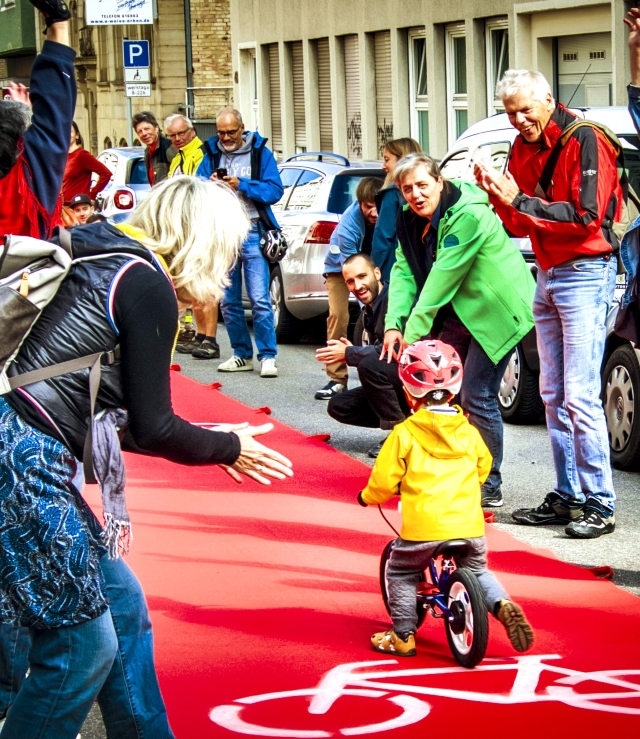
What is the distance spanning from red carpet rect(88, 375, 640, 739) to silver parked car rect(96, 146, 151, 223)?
10964mm

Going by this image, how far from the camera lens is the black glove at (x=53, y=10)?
4.57m

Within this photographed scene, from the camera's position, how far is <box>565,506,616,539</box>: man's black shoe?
22.5 feet

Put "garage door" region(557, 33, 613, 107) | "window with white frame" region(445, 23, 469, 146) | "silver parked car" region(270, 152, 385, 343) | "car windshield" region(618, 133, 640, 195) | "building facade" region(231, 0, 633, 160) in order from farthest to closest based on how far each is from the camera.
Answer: "window with white frame" region(445, 23, 469, 146)
"building facade" region(231, 0, 633, 160)
"garage door" region(557, 33, 613, 107)
"silver parked car" region(270, 152, 385, 343)
"car windshield" region(618, 133, 640, 195)

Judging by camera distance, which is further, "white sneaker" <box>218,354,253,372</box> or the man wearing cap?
"white sneaker" <box>218,354,253,372</box>

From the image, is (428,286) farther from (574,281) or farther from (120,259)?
(120,259)

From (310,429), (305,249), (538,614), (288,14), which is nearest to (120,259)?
(538,614)

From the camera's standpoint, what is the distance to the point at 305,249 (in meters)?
13.2

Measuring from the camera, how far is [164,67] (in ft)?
143

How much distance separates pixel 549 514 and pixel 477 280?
1.20m

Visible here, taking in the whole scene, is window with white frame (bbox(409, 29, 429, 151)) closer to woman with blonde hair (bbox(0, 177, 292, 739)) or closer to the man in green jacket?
the man in green jacket

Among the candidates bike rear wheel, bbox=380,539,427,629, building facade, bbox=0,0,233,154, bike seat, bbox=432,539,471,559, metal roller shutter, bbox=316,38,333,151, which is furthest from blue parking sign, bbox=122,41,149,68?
bike seat, bbox=432,539,471,559

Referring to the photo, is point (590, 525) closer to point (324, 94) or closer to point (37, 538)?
point (37, 538)

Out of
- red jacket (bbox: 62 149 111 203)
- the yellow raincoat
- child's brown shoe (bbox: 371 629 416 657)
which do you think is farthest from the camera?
red jacket (bbox: 62 149 111 203)

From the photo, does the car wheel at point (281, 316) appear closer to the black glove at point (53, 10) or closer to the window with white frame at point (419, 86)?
the black glove at point (53, 10)
